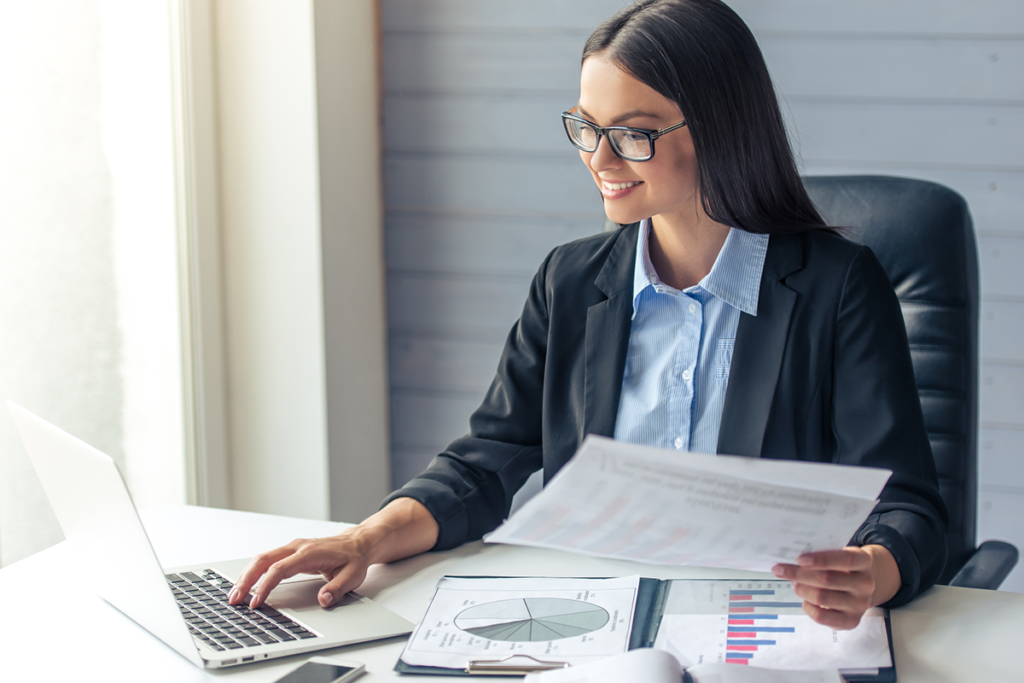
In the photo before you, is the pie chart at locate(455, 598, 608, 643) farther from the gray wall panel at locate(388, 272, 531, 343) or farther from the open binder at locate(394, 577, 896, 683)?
the gray wall panel at locate(388, 272, 531, 343)

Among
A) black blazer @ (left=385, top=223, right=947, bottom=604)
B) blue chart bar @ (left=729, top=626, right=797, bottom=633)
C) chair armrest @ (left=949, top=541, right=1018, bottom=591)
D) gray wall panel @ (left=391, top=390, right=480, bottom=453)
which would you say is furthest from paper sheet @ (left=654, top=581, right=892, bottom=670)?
gray wall panel @ (left=391, top=390, right=480, bottom=453)

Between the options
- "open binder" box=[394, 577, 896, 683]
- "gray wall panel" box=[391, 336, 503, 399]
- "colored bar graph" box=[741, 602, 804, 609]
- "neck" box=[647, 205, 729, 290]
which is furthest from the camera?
"gray wall panel" box=[391, 336, 503, 399]

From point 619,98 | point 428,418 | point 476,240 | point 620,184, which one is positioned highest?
point 619,98

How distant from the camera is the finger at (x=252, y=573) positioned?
3.01 feet

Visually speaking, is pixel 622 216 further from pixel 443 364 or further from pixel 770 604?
pixel 443 364

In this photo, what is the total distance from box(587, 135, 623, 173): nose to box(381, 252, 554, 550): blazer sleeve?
28 cm

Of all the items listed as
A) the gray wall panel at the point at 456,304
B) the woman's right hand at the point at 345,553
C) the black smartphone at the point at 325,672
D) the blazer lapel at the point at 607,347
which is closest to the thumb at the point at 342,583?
the woman's right hand at the point at 345,553

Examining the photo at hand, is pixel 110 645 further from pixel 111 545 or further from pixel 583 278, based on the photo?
pixel 583 278

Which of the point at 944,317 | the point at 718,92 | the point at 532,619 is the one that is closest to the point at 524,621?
the point at 532,619

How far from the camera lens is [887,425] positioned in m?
1.04

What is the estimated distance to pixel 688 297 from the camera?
1.20m

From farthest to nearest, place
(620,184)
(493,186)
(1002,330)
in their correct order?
1. (493,186)
2. (1002,330)
3. (620,184)

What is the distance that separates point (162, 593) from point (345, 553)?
233 millimetres

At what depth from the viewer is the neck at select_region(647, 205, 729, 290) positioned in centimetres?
124
